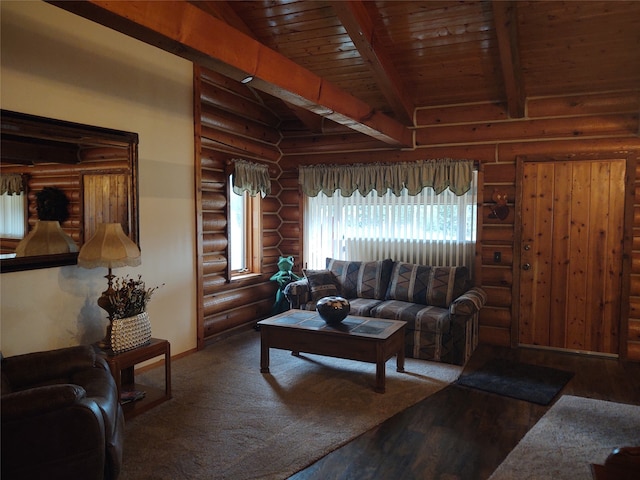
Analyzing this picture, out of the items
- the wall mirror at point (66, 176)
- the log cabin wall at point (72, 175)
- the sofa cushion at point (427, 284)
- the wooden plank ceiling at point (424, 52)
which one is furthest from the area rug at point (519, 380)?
Result: the log cabin wall at point (72, 175)

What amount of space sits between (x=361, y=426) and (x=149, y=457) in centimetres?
135

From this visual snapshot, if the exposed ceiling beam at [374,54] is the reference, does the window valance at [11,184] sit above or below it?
below

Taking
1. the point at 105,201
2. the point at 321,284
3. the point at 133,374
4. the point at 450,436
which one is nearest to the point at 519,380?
the point at 450,436

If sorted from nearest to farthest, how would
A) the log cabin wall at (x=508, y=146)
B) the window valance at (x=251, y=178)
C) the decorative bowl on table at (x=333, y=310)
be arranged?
the decorative bowl on table at (x=333, y=310), the log cabin wall at (x=508, y=146), the window valance at (x=251, y=178)

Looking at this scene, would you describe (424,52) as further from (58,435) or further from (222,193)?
(58,435)

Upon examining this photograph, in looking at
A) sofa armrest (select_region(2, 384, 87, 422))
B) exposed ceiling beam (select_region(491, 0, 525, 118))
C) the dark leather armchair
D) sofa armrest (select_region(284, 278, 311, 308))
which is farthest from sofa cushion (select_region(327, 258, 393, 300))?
sofa armrest (select_region(2, 384, 87, 422))

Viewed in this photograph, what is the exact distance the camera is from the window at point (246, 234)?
5781mm

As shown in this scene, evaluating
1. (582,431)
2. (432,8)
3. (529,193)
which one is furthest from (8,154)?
(529,193)

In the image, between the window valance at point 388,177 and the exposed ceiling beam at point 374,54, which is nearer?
the exposed ceiling beam at point 374,54

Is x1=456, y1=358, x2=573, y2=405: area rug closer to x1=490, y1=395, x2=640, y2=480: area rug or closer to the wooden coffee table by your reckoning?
x1=490, y1=395, x2=640, y2=480: area rug

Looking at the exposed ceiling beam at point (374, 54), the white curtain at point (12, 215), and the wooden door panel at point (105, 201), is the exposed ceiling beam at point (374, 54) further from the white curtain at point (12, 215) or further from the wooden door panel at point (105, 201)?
the white curtain at point (12, 215)

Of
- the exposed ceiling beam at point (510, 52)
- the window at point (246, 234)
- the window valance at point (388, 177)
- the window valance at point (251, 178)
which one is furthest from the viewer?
the window at point (246, 234)

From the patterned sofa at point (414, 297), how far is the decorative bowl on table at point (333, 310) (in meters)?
0.82

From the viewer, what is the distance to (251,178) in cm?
546
